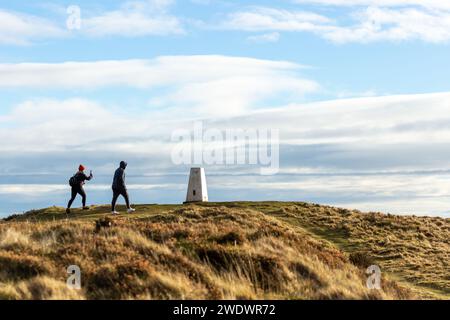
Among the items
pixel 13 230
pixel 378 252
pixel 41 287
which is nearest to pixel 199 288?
pixel 41 287

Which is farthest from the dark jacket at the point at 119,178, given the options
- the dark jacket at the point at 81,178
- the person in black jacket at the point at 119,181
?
the dark jacket at the point at 81,178

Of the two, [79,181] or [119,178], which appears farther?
[79,181]

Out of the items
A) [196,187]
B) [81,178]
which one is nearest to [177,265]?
[81,178]

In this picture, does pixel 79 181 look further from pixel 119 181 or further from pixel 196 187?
pixel 196 187

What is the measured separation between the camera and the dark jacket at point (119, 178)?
102ft

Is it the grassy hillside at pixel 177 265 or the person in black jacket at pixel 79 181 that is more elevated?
the person in black jacket at pixel 79 181

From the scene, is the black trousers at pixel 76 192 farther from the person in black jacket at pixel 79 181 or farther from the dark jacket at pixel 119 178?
the dark jacket at pixel 119 178

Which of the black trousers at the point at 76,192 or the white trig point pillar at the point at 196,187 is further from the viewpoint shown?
the white trig point pillar at the point at 196,187

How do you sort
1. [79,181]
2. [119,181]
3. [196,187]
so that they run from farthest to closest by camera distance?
[196,187] < [79,181] < [119,181]

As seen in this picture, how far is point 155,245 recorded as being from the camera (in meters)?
15.6

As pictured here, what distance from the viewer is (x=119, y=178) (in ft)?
102

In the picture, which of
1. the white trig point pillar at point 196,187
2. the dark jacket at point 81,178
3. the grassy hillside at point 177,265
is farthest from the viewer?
the white trig point pillar at point 196,187
